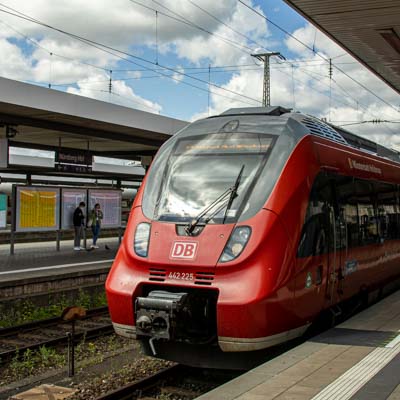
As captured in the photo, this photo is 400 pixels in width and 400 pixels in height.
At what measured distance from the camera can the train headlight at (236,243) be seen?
20.0 ft

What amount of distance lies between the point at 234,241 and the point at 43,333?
5.71m

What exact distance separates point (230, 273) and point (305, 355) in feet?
3.50

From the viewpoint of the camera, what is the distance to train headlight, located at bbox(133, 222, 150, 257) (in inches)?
258

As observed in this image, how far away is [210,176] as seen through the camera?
692cm

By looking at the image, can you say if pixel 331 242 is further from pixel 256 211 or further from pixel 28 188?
pixel 28 188

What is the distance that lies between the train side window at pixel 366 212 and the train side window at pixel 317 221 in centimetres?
140

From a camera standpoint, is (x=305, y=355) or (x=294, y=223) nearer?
(x=305, y=355)

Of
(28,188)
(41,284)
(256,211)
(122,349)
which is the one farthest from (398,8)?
(28,188)

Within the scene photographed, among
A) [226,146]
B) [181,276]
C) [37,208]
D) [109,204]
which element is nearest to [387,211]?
[226,146]

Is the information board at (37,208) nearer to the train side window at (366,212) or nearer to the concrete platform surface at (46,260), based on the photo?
the concrete platform surface at (46,260)

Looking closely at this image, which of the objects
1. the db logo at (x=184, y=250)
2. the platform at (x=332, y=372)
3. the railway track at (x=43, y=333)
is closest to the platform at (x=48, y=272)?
the railway track at (x=43, y=333)

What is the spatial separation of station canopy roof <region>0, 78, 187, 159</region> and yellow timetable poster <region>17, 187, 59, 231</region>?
1638 millimetres

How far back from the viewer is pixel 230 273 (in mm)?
6000

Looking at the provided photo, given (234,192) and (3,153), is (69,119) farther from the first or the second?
(234,192)
